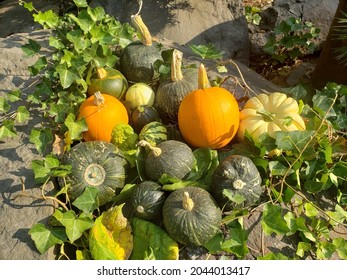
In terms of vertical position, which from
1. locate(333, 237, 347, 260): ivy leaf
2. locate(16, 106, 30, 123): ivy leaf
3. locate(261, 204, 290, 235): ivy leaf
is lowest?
locate(333, 237, 347, 260): ivy leaf

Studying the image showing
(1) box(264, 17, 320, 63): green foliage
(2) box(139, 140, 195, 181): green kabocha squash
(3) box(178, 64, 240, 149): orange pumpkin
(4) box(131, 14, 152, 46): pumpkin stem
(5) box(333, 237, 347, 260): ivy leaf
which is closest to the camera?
(5) box(333, 237, 347, 260): ivy leaf

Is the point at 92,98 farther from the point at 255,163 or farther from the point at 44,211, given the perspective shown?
the point at 255,163

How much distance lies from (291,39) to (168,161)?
7.83 ft

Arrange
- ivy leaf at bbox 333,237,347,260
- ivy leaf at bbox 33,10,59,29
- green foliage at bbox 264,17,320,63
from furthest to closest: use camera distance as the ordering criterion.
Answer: green foliage at bbox 264,17,320,63 < ivy leaf at bbox 33,10,59,29 < ivy leaf at bbox 333,237,347,260

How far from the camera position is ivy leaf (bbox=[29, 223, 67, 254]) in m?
2.09

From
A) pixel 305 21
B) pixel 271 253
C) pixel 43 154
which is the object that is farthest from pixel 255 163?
pixel 305 21

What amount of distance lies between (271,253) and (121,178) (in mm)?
909

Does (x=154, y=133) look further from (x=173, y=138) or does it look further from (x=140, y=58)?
(x=140, y=58)

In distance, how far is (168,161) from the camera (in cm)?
232

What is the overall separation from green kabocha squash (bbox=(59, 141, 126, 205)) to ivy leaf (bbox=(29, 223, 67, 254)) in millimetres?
244

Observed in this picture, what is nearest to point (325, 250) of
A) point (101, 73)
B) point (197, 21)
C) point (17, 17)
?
point (101, 73)

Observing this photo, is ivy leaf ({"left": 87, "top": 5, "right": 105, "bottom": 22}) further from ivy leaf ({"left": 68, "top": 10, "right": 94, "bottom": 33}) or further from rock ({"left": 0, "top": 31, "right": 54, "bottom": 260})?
rock ({"left": 0, "top": 31, "right": 54, "bottom": 260})

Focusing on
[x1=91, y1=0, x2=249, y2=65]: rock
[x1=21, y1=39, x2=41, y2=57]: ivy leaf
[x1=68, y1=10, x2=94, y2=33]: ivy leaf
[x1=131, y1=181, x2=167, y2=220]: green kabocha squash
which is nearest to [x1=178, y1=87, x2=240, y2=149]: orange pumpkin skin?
[x1=131, y1=181, x2=167, y2=220]: green kabocha squash

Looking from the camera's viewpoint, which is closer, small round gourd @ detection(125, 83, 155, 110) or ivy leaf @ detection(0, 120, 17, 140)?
ivy leaf @ detection(0, 120, 17, 140)
